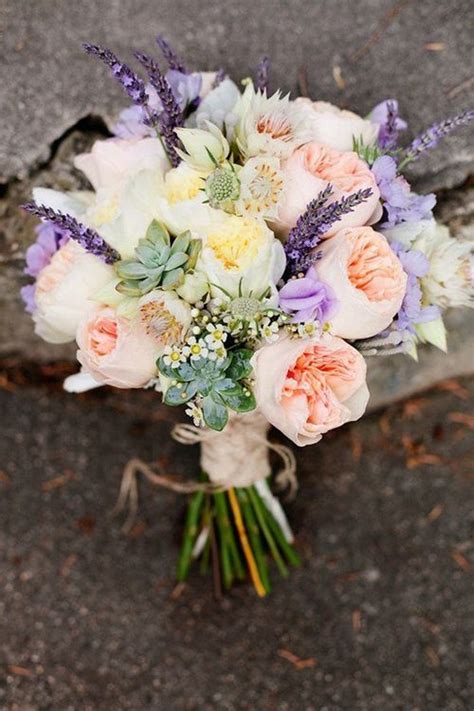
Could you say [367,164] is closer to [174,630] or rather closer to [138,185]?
[138,185]

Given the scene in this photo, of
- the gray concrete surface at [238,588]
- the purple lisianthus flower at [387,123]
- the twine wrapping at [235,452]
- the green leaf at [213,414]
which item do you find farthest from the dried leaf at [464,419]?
the green leaf at [213,414]

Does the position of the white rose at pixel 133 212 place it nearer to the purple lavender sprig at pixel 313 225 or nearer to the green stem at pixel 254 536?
the purple lavender sprig at pixel 313 225

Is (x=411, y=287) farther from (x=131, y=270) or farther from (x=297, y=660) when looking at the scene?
(x=297, y=660)

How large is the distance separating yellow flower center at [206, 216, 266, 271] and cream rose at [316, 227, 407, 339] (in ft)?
0.35

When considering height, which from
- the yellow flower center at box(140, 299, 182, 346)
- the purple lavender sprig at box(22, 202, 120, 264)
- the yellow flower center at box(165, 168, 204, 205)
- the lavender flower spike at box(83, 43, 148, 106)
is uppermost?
the lavender flower spike at box(83, 43, 148, 106)

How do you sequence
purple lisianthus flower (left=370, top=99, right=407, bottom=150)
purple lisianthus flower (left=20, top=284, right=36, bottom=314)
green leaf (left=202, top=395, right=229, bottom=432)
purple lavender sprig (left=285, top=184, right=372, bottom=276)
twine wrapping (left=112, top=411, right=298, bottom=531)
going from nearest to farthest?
1. purple lavender sprig (left=285, top=184, right=372, bottom=276)
2. green leaf (left=202, top=395, right=229, bottom=432)
3. purple lisianthus flower (left=370, top=99, right=407, bottom=150)
4. purple lisianthus flower (left=20, top=284, right=36, bottom=314)
5. twine wrapping (left=112, top=411, right=298, bottom=531)

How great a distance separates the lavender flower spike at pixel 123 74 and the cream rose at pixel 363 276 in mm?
327

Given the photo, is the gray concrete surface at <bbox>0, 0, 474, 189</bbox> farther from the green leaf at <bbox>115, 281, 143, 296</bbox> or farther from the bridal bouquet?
the green leaf at <bbox>115, 281, 143, 296</bbox>

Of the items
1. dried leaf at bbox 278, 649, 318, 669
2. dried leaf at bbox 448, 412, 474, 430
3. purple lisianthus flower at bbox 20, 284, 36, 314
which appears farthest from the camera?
dried leaf at bbox 448, 412, 474, 430

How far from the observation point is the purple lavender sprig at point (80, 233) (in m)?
1.08

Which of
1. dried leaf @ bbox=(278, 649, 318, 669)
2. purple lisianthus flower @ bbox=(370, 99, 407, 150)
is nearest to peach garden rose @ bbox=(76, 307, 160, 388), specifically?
purple lisianthus flower @ bbox=(370, 99, 407, 150)

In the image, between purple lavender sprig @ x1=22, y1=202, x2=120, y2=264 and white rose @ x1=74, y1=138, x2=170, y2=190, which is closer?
purple lavender sprig @ x1=22, y1=202, x2=120, y2=264

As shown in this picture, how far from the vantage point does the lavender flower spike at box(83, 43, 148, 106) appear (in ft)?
3.47

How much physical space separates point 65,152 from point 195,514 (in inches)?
31.0
